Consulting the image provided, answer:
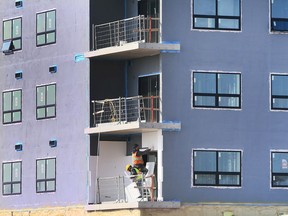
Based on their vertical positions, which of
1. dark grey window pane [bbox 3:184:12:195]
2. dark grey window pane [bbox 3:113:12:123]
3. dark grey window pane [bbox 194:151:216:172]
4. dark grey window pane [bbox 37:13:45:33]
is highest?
dark grey window pane [bbox 37:13:45:33]

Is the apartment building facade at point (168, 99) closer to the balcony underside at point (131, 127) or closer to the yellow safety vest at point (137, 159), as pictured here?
the balcony underside at point (131, 127)

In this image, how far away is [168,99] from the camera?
49844 millimetres

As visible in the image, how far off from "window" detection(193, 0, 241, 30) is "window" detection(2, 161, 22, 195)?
9.02 m

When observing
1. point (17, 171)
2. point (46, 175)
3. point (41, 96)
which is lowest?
point (46, 175)

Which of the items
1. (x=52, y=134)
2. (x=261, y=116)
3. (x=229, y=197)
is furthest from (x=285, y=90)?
(x=52, y=134)

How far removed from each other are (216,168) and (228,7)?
5.78m

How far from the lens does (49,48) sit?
5319cm

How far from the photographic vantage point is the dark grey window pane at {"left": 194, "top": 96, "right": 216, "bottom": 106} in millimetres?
50156

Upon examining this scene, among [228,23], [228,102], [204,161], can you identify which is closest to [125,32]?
[228,23]

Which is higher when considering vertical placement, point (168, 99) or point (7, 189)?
point (168, 99)

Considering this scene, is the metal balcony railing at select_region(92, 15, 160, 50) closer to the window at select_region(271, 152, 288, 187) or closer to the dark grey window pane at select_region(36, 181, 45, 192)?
the dark grey window pane at select_region(36, 181, 45, 192)

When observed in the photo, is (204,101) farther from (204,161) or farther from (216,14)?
(216,14)

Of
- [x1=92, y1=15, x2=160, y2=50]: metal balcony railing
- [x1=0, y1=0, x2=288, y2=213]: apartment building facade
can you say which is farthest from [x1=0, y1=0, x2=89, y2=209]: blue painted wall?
[x1=92, y1=15, x2=160, y2=50]: metal balcony railing

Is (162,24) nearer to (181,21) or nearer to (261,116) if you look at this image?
(181,21)
